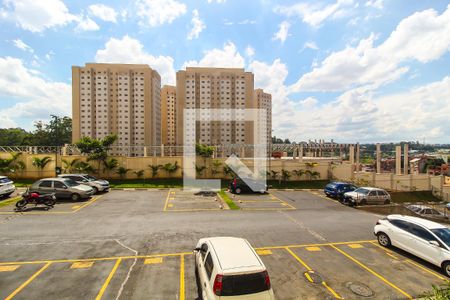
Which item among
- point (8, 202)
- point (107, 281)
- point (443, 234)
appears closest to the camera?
point (107, 281)

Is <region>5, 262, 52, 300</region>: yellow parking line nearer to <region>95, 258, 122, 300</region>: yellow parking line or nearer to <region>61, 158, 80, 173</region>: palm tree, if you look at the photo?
<region>95, 258, 122, 300</region>: yellow parking line

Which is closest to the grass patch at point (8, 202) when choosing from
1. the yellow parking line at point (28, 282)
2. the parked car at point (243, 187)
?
the yellow parking line at point (28, 282)

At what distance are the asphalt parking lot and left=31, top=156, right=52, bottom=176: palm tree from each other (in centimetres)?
1474

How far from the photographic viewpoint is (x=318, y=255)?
964 centimetres

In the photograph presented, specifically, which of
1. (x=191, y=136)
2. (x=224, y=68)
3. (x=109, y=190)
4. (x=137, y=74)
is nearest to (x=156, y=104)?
(x=137, y=74)

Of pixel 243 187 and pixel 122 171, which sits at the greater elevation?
pixel 122 171

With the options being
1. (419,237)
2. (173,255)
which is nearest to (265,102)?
(419,237)

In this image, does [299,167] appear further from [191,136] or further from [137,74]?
[137,74]

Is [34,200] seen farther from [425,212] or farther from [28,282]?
[425,212]

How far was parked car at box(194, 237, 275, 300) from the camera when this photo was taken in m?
5.23

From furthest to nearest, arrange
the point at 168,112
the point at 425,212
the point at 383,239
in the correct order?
1. the point at 168,112
2. the point at 425,212
3. the point at 383,239

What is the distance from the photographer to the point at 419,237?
9.24m

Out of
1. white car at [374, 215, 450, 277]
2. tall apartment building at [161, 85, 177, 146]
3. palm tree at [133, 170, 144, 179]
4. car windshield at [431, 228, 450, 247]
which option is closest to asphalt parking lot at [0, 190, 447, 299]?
white car at [374, 215, 450, 277]

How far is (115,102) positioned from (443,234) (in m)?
98.2
